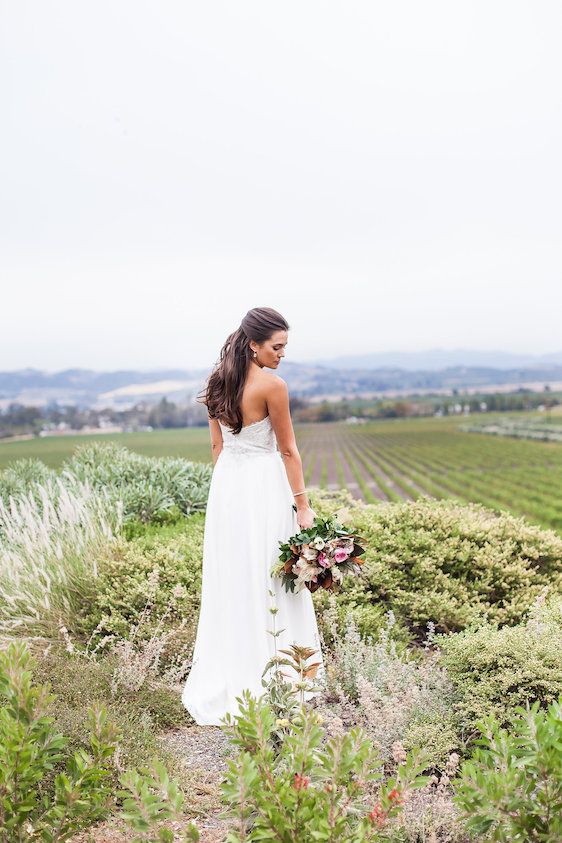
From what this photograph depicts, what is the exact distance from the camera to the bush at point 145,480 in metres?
10.3

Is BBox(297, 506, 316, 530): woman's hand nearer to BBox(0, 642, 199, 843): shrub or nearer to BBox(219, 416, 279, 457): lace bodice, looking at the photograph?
BBox(219, 416, 279, 457): lace bodice

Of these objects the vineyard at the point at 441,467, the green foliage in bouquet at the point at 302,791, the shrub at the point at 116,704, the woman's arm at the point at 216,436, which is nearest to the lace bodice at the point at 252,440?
the woman's arm at the point at 216,436

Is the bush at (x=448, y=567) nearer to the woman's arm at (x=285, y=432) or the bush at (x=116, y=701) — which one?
the woman's arm at (x=285, y=432)

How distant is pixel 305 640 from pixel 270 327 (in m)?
2.28

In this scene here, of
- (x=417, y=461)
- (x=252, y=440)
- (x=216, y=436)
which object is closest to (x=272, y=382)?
(x=252, y=440)

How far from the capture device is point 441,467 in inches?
1636

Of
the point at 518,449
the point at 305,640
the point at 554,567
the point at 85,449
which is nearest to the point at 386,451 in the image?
the point at 518,449

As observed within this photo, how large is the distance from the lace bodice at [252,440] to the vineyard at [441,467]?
486 inches

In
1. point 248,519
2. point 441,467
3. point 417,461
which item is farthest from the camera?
point 417,461

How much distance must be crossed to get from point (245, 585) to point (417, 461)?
4078cm

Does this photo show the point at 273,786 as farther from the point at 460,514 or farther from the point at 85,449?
the point at 85,449

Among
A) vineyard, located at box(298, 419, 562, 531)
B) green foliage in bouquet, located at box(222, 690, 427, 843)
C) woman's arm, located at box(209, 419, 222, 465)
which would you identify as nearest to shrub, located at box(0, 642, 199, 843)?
green foliage in bouquet, located at box(222, 690, 427, 843)

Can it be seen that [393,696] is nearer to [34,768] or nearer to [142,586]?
[34,768]

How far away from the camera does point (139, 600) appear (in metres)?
6.44
